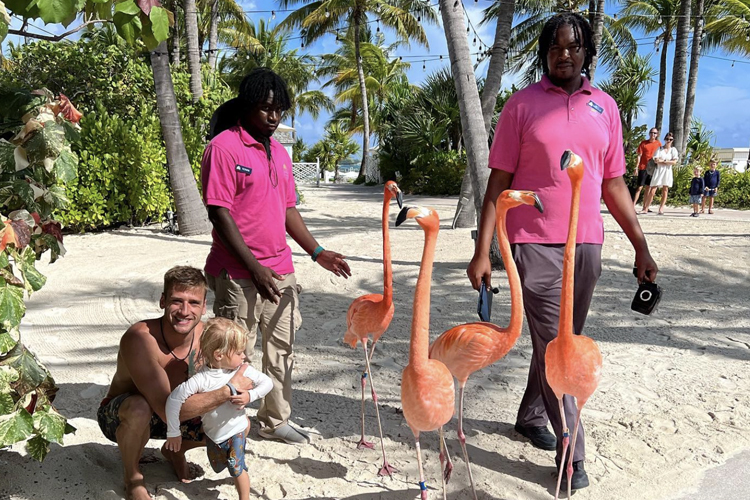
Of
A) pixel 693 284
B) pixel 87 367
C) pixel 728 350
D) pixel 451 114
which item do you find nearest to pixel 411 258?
pixel 693 284

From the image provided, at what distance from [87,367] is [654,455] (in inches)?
150

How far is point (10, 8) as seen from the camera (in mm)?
1862

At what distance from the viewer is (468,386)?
4156mm

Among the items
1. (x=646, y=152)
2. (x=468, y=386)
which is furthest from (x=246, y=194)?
(x=646, y=152)

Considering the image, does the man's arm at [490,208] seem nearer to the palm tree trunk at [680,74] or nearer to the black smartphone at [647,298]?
the black smartphone at [647,298]

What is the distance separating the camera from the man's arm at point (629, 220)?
287 cm

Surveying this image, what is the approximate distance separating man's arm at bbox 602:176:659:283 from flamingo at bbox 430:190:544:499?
2.91 feet

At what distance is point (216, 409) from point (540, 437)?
1.81 m

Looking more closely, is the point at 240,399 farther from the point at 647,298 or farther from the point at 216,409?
the point at 647,298

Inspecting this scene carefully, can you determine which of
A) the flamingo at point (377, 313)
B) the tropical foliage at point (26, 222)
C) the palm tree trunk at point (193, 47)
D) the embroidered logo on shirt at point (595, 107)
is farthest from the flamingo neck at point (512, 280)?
the palm tree trunk at point (193, 47)

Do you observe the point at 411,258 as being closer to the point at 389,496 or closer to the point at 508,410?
the point at 508,410

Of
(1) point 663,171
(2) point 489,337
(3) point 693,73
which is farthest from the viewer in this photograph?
(3) point 693,73

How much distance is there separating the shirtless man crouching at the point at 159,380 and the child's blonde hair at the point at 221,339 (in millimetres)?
132

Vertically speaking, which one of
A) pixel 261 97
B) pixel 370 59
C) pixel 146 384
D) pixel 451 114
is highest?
pixel 370 59
